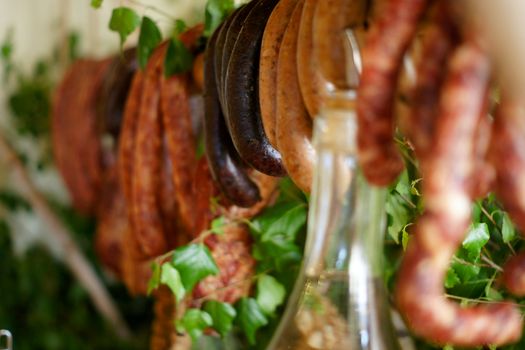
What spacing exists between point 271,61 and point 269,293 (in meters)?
0.30

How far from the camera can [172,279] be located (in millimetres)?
635

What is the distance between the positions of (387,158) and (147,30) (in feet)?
1.69

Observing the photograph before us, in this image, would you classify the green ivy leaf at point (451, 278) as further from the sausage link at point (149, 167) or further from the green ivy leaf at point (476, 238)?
the sausage link at point (149, 167)

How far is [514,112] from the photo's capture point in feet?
0.82

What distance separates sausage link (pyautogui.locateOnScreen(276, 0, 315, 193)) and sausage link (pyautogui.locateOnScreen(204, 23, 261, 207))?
162 mm

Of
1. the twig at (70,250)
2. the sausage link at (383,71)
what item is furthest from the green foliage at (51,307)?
the sausage link at (383,71)

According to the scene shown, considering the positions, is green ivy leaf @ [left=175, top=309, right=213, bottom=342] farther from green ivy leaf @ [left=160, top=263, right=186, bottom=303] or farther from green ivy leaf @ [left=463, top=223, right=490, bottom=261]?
green ivy leaf @ [left=463, top=223, right=490, bottom=261]

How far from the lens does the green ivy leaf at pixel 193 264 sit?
63cm

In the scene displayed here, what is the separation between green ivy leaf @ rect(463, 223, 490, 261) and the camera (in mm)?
511

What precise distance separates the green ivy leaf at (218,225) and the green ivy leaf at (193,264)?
1.3 inches

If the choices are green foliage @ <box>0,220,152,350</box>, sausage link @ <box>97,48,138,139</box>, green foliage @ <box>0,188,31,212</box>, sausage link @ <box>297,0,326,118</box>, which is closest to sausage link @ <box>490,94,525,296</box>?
sausage link @ <box>297,0,326,118</box>

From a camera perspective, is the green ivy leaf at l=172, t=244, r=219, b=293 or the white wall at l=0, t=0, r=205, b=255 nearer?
the green ivy leaf at l=172, t=244, r=219, b=293

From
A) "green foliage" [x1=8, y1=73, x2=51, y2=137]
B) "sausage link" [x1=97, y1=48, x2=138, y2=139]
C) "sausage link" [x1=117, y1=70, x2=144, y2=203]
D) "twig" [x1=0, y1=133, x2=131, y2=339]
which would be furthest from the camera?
"green foliage" [x1=8, y1=73, x2=51, y2=137]

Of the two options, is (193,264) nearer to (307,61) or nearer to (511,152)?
(307,61)
